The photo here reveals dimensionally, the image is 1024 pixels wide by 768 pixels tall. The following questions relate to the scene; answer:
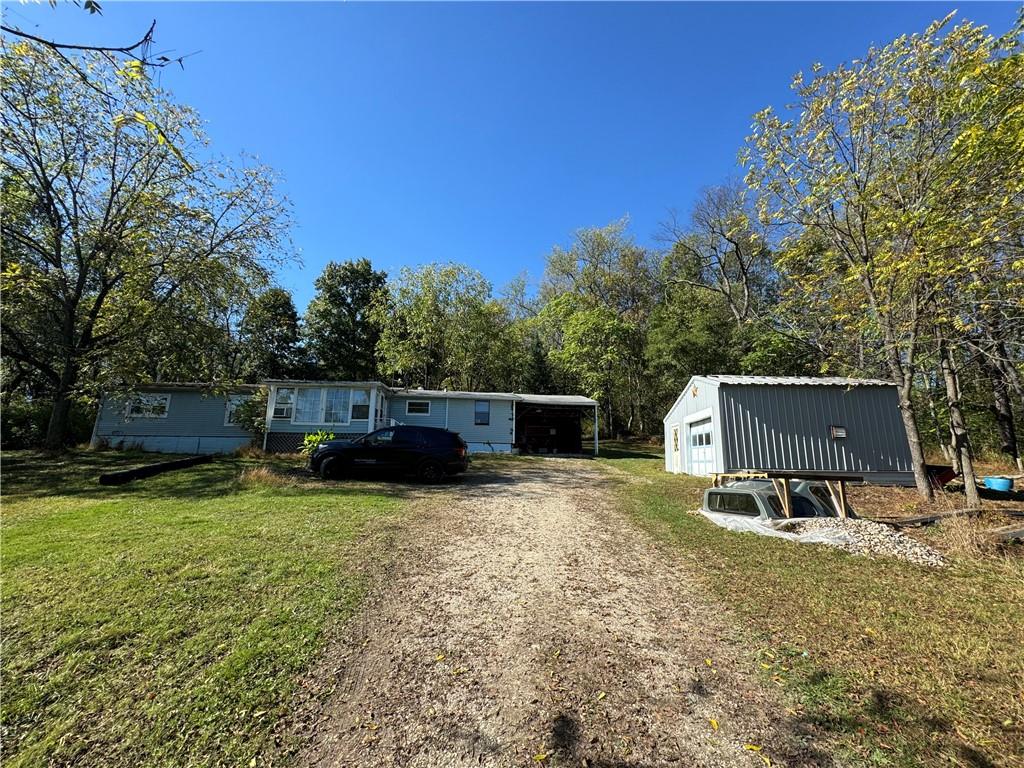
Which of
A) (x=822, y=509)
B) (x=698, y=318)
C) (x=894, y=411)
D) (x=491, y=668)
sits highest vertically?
(x=698, y=318)

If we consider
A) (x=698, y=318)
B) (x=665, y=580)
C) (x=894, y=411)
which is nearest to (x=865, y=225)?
(x=894, y=411)

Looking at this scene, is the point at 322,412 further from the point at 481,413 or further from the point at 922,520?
the point at 922,520

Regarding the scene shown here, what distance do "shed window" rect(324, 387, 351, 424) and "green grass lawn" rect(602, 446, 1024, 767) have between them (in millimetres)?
15816

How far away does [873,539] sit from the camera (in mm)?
6004

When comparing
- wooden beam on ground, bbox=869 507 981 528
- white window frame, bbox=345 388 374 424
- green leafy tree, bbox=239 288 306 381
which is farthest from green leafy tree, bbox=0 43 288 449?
wooden beam on ground, bbox=869 507 981 528

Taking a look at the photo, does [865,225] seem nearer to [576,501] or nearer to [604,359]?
[576,501]

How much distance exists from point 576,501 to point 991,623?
251 inches

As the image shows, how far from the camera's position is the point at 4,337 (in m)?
14.0

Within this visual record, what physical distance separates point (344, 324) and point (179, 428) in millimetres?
15246

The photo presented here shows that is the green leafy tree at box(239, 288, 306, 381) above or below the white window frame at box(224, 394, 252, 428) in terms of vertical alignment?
above

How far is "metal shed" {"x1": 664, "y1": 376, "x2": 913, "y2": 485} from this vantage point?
12.3m

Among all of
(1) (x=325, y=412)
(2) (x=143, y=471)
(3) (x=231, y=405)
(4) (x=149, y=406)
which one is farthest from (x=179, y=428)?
(2) (x=143, y=471)

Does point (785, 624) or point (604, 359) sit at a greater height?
point (604, 359)

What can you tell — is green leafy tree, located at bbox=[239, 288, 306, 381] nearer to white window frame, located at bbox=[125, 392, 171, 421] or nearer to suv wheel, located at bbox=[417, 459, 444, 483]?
white window frame, located at bbox=[125, 392, 171, 421]
